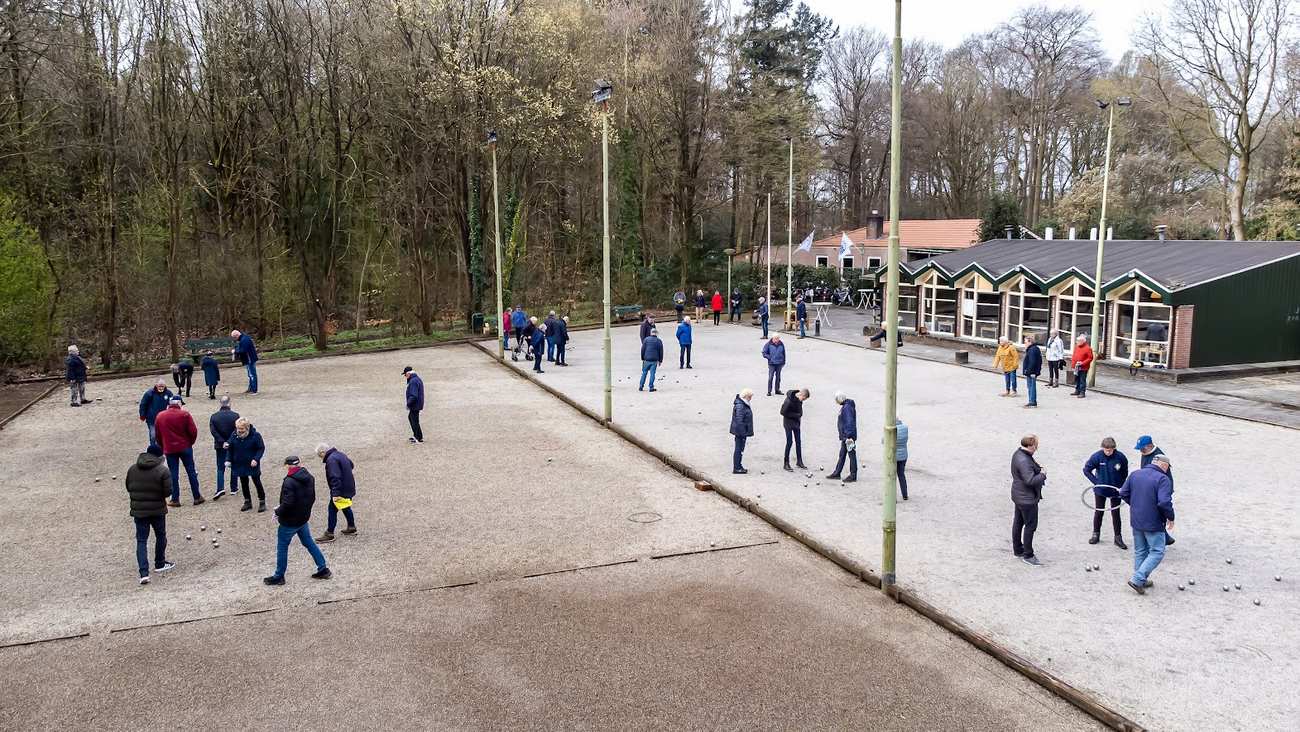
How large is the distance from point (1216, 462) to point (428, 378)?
64.2 feet

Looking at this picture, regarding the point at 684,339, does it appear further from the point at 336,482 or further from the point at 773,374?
the point at 336,482

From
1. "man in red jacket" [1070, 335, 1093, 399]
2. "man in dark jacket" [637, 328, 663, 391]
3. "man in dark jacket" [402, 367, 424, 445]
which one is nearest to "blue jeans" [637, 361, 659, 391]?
"man in dark jacket" [637, 328, 663, 391]

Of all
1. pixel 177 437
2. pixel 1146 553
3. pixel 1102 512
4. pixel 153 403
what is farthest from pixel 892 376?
pixel 153 403

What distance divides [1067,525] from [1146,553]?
227 cm

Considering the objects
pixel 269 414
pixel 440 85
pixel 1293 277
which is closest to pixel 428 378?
pixel 269 414

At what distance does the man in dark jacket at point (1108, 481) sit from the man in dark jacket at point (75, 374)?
22.0 metres

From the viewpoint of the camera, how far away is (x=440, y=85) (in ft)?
113

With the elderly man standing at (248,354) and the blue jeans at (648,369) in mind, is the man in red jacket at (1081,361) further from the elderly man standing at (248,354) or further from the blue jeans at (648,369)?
the elderly man standing at (248,354)

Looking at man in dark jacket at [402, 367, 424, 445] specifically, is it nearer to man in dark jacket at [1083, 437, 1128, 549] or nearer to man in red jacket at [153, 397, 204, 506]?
man in red jacket at [153, 397, 204, 506]

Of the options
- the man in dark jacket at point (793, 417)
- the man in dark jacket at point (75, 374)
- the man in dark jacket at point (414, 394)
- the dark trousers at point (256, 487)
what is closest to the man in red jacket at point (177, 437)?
the dark trousers at point (256, 487)

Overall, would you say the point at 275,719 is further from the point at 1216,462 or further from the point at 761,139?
the point at 761,139

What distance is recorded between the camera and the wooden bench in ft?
136

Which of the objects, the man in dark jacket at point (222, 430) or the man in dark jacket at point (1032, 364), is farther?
the man in dark jacket at point (1032, 364)

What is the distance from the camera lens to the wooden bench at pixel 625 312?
41406 millimetres
